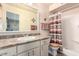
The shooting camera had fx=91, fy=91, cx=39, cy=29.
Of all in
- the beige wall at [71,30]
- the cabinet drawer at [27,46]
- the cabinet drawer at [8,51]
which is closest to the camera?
the cabinet drawer at [8,51]

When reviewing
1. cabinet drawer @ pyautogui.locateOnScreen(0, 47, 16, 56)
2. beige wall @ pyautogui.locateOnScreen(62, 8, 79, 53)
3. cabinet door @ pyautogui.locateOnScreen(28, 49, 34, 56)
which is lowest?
cabinet door @ pyautogui.locateOnScreen(28, 49, 34, 56)

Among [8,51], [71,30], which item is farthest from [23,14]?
[71,30]

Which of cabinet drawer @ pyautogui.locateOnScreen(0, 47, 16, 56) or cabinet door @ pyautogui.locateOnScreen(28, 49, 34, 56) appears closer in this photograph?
cabinet drawer @ pyautogui.locateOnScreen(0, 47, 16, 56)

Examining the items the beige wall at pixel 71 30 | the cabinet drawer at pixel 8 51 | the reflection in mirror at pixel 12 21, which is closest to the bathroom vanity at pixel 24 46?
the cabinet drawer at pixel 8 51

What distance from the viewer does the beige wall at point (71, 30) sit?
1375mm

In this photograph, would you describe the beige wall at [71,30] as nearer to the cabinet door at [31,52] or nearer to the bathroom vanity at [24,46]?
the bathroom vanity at [24,46]

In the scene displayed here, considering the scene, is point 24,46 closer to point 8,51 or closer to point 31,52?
point 31,52

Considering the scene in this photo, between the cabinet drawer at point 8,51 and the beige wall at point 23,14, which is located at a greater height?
the beige wall at point 23,14

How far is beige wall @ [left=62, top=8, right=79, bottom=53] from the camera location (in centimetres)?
138

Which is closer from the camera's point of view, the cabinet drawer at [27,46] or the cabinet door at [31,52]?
the cabinet drawer at [27,46]

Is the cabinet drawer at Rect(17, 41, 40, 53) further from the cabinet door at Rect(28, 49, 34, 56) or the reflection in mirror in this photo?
the reflection in mirror

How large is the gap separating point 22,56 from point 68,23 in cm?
88

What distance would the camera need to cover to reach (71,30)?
4.63 feet

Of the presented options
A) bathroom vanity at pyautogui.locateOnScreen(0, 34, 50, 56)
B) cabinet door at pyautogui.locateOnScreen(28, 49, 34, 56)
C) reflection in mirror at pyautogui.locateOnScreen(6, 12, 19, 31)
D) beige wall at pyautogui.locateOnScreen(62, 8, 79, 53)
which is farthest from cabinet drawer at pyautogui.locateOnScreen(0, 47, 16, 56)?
beige wall at pyautogui.locateOnScreen(62, 8, 79, 53)
